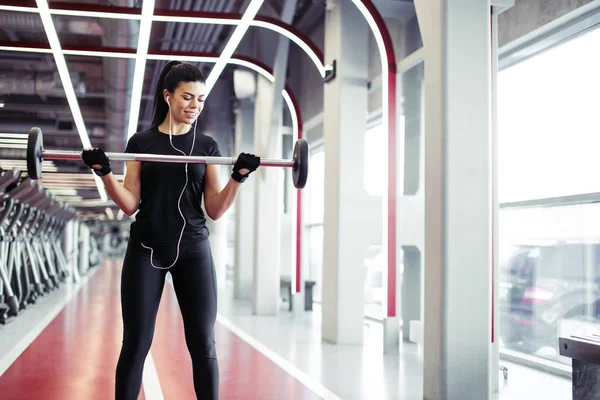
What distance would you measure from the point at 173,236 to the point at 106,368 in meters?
2.52

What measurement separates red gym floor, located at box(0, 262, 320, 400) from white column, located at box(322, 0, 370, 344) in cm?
89

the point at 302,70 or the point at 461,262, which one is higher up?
the point at 302,70

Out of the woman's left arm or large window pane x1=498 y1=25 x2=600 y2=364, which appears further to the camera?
large window pane x1=498 y1=25 x2=600 y2=364

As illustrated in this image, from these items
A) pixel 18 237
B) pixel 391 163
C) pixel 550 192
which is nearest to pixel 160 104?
pixel 391 163

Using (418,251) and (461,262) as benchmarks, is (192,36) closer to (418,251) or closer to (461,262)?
(418,251)

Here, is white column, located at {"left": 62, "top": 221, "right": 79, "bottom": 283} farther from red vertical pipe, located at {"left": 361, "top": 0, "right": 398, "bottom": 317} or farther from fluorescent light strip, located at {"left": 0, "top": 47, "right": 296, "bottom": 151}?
red vertical pipe, located at {"left": 361, "top": 0, "right": 398, "bottom": 317}

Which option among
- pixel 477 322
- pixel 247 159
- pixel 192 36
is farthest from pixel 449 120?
pixel 192 36

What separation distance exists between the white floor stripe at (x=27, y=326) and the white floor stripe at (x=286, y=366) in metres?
1.78

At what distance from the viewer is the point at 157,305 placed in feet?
7.00

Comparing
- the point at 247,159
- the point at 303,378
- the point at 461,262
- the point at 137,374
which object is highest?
the point at 247,159

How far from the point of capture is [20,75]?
25.5 feet

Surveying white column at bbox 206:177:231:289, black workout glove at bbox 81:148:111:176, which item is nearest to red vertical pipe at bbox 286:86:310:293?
black workout glove at bbox 81:148:111:176

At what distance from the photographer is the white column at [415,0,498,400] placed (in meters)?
3.12

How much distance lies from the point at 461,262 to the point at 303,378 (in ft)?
4.56
